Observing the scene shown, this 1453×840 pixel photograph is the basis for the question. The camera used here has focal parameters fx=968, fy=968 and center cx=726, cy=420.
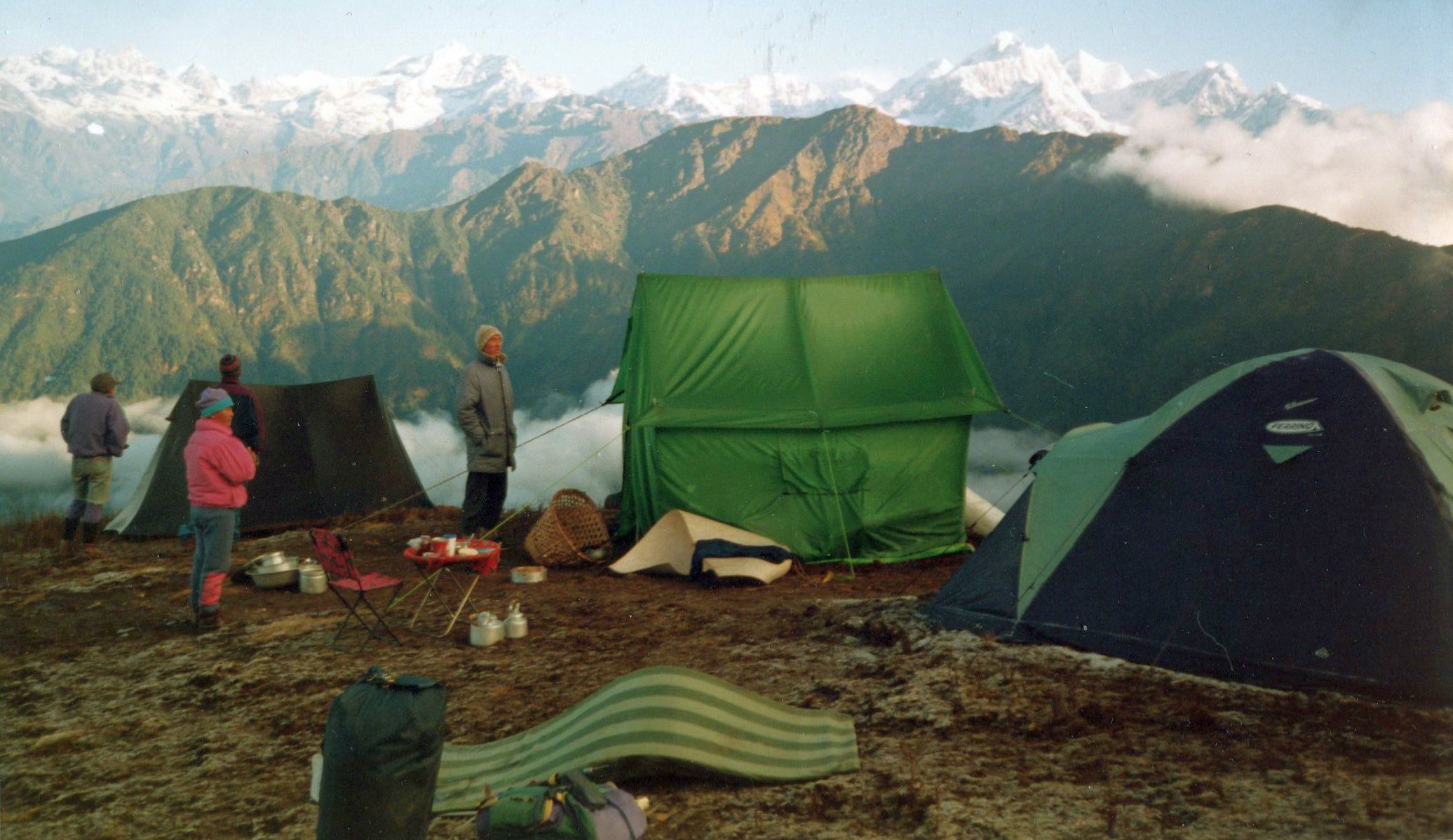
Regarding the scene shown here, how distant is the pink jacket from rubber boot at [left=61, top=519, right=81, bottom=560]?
14.0 feet

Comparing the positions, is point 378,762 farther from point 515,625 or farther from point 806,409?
point 806,409

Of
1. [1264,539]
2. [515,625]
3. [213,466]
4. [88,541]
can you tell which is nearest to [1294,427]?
[1264,539]

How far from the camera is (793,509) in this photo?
9.30 meters

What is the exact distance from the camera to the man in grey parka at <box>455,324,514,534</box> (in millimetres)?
8898

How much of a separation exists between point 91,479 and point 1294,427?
9.91 meters

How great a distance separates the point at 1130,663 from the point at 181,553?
879 cm

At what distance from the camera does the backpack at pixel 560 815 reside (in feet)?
10.0

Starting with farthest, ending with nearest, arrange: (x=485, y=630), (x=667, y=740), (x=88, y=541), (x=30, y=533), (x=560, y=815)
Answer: (x=30, y=533) < (x=88, y=541) < (x=485, y=630) < (x=667, y=740) < (x=560, y=815)

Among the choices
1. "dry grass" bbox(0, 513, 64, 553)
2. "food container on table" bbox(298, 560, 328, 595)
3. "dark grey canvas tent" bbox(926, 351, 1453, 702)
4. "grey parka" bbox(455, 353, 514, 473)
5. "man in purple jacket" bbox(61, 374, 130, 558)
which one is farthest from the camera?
"dry grass" bbox(0, 513, 64, 553)

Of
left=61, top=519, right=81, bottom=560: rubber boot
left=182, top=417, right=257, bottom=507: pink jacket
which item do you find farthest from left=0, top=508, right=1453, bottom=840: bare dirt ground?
left=61, top=519, right=81, bottom=560: rubber boot

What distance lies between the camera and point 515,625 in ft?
20.9

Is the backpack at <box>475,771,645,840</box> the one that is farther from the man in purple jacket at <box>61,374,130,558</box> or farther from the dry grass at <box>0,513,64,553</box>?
the dry grass at <box>0,513,64,553</box>

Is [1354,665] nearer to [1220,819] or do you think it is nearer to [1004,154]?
[1220,819]

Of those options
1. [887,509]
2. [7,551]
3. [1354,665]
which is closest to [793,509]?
[887,509]
